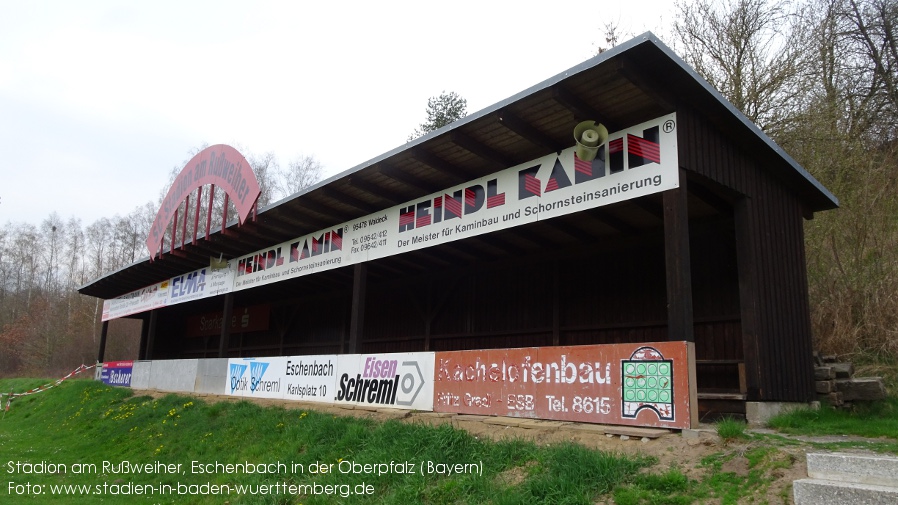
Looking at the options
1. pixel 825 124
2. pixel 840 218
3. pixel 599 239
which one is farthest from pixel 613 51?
pixel 825 124

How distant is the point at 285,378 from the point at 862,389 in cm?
1014

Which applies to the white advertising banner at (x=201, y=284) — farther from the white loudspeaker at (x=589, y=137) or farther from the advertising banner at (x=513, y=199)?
the white loudspeaker at (x=589, y=137)

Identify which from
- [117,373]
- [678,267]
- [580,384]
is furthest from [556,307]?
[117,373]

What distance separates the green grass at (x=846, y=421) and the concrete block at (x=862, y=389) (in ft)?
0.44

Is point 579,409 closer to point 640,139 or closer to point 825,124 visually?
point 640,139

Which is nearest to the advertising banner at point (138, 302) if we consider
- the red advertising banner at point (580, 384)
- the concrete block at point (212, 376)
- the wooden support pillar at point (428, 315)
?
the concrete block at point (212, 376)

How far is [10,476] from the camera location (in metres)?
12.1

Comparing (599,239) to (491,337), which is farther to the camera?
(491,337)

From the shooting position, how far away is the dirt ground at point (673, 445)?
5.21 meters

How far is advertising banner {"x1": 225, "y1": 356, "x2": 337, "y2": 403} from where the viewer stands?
12.0 m

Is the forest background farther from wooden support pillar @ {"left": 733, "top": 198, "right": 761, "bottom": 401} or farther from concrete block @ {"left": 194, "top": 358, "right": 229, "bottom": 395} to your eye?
concrete block @ {"left": 194, "top": 358, "right": 229, "bottom": 395}

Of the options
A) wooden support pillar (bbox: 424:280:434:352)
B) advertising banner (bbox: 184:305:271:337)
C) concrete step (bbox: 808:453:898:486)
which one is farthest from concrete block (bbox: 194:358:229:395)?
concrete step (bbox: 808:453:898:486)

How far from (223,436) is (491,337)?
20.0 ft

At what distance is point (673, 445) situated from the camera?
6.22m
